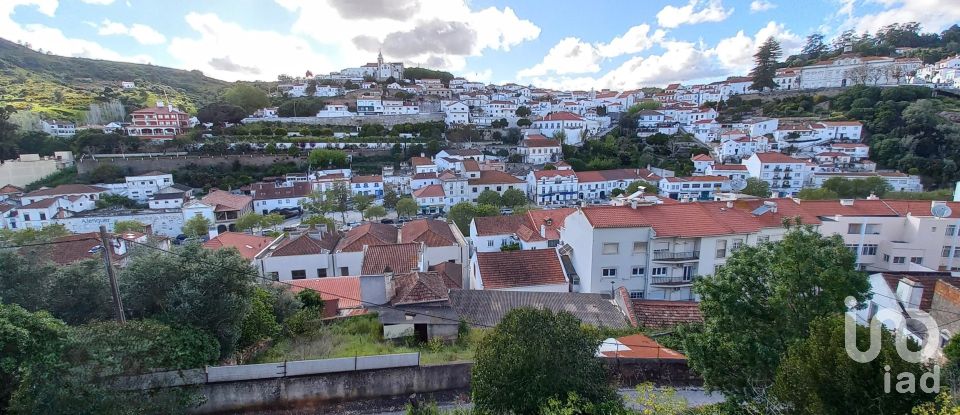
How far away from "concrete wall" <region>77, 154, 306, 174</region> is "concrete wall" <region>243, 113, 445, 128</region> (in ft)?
46.6

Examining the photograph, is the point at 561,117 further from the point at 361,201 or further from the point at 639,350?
the point at 639,350

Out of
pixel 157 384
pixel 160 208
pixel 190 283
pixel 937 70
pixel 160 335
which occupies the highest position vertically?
pixel 937 70

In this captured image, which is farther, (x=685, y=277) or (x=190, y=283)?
(x=685, y=277)

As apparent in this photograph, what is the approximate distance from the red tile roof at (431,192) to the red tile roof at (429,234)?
60.6ft

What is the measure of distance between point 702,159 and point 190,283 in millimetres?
55018

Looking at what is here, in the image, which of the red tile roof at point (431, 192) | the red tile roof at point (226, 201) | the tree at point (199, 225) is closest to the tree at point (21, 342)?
the tree at point (199, 225)

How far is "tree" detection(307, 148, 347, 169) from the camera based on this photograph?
5112 centimetres

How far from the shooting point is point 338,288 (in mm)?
15070

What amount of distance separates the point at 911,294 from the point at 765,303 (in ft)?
20.3

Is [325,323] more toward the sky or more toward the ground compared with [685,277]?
more toward the sky

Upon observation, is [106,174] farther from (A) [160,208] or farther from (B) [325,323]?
(B) [325,323]

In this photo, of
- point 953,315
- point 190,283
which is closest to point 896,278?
point 953,315

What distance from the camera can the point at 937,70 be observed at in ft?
211

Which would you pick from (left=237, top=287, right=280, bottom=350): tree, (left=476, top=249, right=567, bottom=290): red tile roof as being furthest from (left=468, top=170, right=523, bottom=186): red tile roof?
(left=237, top=287, right=280, bottom=350): tree
